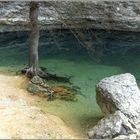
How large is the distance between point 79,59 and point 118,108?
636 cm

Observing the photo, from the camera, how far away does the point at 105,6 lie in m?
17.7

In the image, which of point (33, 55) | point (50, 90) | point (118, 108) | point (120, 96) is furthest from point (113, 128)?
point (33, 55)

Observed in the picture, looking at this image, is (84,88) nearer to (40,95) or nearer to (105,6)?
(40,95)

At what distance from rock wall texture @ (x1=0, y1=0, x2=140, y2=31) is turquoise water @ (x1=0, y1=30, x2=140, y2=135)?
0.44m

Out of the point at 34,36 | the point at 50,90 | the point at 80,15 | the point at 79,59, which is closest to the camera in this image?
the point at 50,90

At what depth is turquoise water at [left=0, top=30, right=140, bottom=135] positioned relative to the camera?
1212 cm

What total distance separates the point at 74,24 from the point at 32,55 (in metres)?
4.20

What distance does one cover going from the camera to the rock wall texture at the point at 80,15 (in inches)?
693

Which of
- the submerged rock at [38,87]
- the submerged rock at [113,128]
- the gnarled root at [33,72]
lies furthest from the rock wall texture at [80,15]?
the submerged rock at [113,128]

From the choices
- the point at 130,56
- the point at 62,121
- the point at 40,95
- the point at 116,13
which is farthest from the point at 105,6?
the point at 62,121

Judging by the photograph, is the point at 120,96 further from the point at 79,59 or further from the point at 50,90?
the point at 79,59

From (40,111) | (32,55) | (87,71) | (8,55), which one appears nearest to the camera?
(40,111)

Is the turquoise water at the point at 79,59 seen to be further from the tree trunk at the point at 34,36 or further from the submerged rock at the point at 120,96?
the tree trunk at the point at 34,36

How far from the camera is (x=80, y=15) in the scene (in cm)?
1778
